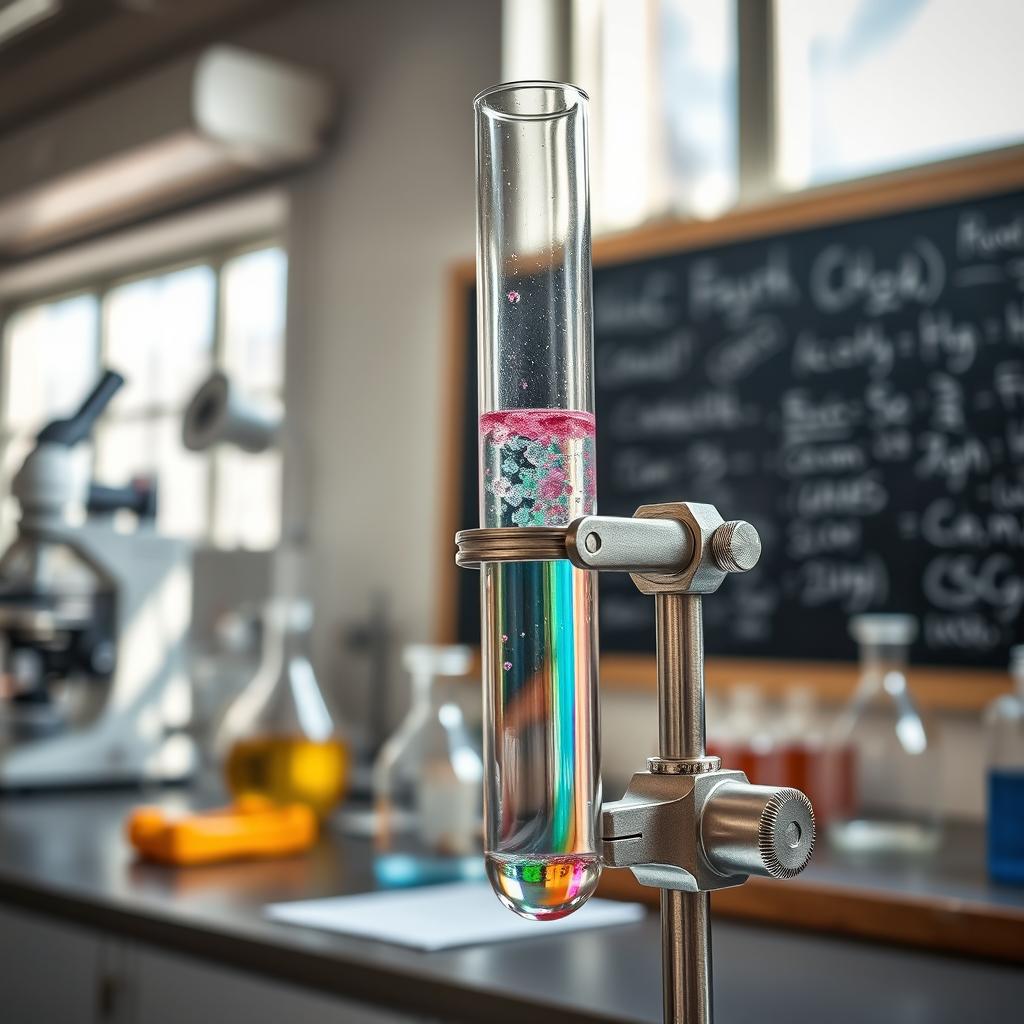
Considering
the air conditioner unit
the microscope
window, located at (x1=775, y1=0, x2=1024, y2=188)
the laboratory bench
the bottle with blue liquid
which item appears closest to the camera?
the laboratory bench

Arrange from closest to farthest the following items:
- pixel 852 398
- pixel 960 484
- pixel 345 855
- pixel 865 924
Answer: pixel 865 924, pixel 345 855, pixel 960 484, pixel 852 398

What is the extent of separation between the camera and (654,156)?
2.17 metres

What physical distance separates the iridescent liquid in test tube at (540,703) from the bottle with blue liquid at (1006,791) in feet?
2.69

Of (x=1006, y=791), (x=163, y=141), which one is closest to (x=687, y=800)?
(x=1006, y=791)

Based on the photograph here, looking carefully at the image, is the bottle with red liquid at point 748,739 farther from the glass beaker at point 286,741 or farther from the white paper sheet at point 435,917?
the glass beaker at point 286,741

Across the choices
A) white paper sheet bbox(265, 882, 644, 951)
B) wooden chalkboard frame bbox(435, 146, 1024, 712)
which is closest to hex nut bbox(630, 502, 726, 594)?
white paper sheet bbox(265, 882, 644, 951)

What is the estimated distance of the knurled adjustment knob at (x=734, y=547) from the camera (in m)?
0.57

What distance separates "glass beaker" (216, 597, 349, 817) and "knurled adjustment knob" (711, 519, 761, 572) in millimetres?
1217

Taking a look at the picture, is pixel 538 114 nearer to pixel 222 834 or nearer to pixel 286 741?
pixel 222 834

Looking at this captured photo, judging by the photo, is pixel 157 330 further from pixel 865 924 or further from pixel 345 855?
pixel 865 924

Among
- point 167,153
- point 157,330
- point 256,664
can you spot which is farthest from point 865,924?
point 157,330

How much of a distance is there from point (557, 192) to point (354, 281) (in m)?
2.14

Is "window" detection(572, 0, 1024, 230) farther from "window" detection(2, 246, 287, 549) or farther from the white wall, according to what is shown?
"window" detection(2, 246, 287, 549)

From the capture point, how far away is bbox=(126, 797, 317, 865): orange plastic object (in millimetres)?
1455
